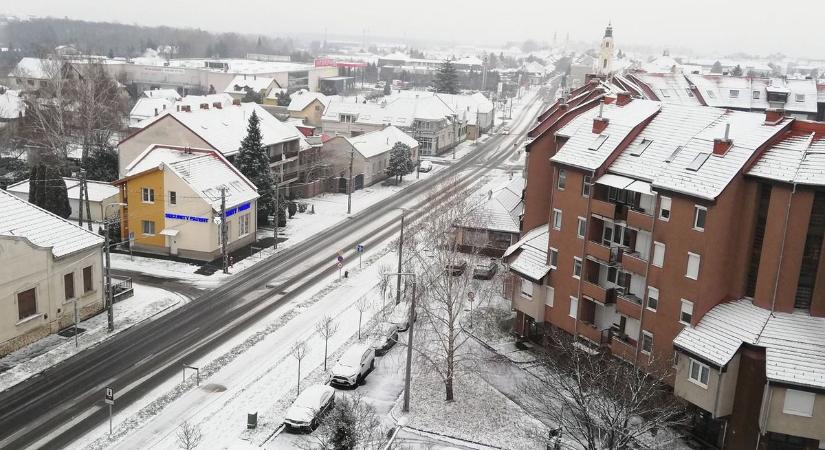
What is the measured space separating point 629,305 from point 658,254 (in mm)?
3282

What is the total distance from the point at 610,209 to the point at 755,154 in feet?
24.8

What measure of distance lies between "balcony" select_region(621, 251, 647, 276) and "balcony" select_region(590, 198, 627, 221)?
2021 mm

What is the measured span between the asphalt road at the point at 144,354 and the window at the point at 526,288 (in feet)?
A: 53.4

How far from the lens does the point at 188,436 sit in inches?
1116

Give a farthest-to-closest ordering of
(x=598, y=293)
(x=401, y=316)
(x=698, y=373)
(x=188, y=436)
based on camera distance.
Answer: (x=401, y=316), (x=598, y=293), (x=698, y=373), (x=188, y=436)

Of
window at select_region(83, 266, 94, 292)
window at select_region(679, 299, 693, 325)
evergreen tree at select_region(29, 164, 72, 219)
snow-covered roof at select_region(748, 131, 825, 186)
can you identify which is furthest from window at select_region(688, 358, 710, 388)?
evergreen tree at select_region(29, 164, 72, 219)

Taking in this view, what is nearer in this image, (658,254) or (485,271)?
(658,254)

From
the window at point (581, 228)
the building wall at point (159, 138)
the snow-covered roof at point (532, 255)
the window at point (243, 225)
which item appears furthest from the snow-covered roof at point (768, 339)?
the building wall at point (159, 138)

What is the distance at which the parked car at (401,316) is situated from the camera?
149ft

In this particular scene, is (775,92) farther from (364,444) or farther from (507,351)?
(364,444)

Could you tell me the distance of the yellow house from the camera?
55938mm

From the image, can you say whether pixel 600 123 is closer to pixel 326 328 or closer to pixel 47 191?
pixel 326 328

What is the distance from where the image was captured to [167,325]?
143ft

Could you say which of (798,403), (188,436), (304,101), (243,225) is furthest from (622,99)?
(304,101)
